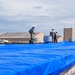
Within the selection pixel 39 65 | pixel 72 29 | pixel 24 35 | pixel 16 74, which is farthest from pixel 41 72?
pixel 24 35

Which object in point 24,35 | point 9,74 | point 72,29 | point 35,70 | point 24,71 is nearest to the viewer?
point 9,74

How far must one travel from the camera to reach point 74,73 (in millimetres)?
5836

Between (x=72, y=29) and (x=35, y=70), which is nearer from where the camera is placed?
(x=35, y=70)

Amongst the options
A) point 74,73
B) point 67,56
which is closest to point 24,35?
point 74,73

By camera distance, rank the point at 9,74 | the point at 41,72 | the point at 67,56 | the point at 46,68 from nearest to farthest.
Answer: the point at 9,74, the point at 41,72, the point at 46,68, the point at 67,56

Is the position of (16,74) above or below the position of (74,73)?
above

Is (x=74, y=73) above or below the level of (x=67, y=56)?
below

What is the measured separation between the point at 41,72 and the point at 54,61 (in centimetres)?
59

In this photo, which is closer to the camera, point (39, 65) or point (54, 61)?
point (39, 65)

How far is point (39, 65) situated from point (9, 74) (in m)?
0.75

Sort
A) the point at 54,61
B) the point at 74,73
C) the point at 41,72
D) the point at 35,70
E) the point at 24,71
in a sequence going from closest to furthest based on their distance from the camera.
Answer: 1. the point at 24,71
2. the point at 35,70
3. the point at 41,72
4. the point at 54,61
5. the point at 74,73

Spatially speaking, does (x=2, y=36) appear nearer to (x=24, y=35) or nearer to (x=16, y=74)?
(x=24, y=35)

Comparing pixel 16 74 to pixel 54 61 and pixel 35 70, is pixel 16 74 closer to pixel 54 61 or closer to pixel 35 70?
pixel 35 70

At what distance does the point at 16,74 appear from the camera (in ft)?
7.00
